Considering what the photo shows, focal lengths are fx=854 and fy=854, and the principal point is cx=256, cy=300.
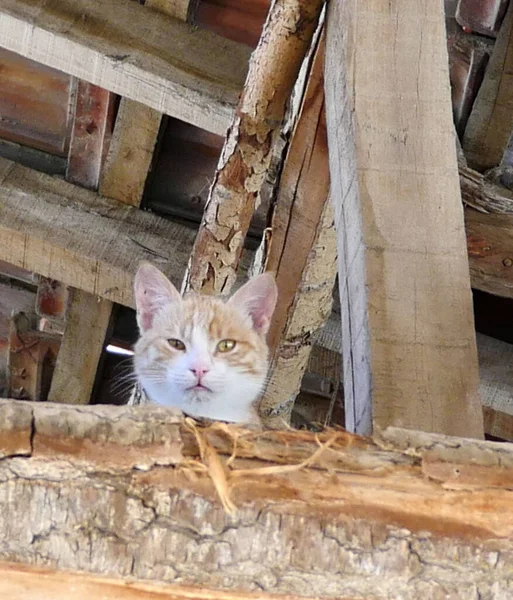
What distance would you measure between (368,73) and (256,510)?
69 centimetres

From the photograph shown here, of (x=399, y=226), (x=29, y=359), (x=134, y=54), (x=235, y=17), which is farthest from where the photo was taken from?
(x=29, y=359)

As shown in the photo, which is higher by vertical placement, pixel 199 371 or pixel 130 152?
pixel 130 152

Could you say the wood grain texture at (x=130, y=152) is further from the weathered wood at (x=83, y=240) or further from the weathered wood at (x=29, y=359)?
the weathered wood at (x=29, y=359)

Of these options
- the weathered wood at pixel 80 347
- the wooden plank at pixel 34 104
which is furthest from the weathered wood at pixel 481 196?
the weathered wood at pixel 80 347

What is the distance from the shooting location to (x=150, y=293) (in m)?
2.00

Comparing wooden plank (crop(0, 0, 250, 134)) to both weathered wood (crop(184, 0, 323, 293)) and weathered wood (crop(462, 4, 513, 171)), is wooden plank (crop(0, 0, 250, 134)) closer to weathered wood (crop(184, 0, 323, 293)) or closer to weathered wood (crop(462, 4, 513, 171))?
weathered wood (crop(184, 0, 323, 293))

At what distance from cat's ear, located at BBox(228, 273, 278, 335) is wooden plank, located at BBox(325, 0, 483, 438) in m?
0.60

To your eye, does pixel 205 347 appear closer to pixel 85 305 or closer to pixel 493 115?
pixel 493 115

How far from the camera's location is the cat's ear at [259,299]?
1847 mm

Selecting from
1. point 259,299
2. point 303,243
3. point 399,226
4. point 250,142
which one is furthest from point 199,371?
point 399,226

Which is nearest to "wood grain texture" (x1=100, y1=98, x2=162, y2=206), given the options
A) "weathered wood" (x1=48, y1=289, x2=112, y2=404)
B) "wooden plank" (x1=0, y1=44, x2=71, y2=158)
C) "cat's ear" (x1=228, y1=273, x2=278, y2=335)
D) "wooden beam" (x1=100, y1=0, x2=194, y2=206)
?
"wooden beam" (x1=100, y1=0, x2=194, y2=206)

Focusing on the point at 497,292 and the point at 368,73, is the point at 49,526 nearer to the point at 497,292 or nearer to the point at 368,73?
the point at 368,73

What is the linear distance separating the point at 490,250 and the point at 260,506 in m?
1.65

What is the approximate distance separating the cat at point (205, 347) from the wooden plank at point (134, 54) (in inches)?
17.7
